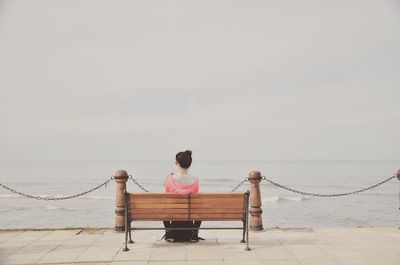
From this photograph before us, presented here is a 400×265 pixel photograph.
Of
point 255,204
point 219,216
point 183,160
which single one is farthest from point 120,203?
point 255,204

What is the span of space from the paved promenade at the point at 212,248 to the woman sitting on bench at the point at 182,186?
0.19m

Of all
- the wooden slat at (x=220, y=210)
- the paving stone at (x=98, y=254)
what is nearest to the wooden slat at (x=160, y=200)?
the wooden slat at (x=220, y=210)

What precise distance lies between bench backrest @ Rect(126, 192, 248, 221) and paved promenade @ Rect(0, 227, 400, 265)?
0.51m

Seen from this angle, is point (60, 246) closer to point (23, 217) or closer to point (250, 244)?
point (250, 244)

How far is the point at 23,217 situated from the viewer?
23.5m

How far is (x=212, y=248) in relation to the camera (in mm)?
5613

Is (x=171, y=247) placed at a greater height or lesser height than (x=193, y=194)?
lesser

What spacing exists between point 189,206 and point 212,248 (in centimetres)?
77

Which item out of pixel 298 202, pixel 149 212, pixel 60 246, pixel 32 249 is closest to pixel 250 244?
pixel 149 212

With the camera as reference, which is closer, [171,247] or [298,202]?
[171,247]

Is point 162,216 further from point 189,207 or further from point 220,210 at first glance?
point 220,210

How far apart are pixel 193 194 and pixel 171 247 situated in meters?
0.96

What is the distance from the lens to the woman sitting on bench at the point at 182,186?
5.84 metres

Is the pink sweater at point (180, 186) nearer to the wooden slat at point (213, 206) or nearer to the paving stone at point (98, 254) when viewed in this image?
the wooden slat at point (213, 206)
